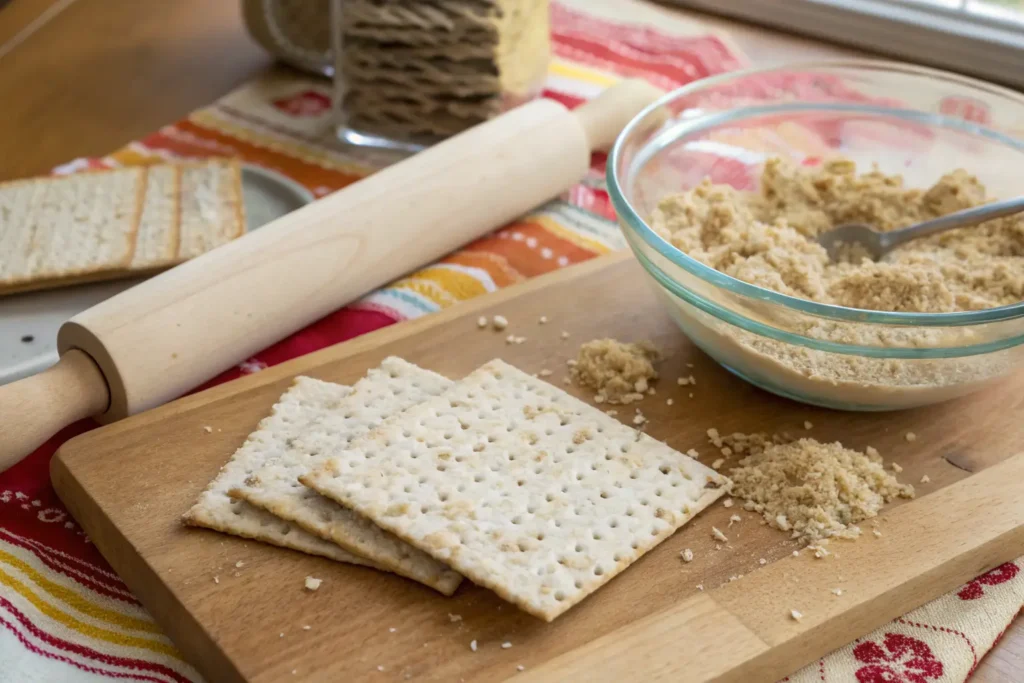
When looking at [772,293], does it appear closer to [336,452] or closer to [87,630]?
[336,452]

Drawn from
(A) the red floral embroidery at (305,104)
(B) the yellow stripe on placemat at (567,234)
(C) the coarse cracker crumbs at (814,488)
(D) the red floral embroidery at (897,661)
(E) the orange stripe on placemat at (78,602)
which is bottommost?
(E) the orange stripe on placemat at (78,602)

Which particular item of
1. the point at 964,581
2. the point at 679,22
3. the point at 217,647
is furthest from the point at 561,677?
the point at 679,22

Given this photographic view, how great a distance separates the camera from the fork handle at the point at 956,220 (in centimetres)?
131

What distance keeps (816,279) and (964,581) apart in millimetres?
387

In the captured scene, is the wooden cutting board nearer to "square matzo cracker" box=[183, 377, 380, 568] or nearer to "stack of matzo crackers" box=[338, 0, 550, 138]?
"square matzo cracker" box=[183, 377, 380, 568]

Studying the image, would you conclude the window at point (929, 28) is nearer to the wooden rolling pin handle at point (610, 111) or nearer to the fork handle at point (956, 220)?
the wooden rolling pin handle at point (610, 111)

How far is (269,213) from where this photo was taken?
1688mm

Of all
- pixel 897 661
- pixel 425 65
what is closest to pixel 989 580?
pixel 897 661

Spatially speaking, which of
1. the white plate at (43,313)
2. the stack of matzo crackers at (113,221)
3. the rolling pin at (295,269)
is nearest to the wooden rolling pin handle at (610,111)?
the rolling pin at (295,269)

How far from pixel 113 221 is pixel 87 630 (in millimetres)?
732

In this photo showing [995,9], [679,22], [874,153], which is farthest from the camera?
[679,22]

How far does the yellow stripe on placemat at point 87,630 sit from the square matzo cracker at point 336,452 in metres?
0.17

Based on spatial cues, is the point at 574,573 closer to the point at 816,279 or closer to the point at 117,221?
the point at 816,279

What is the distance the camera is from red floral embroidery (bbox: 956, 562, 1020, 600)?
108cm
